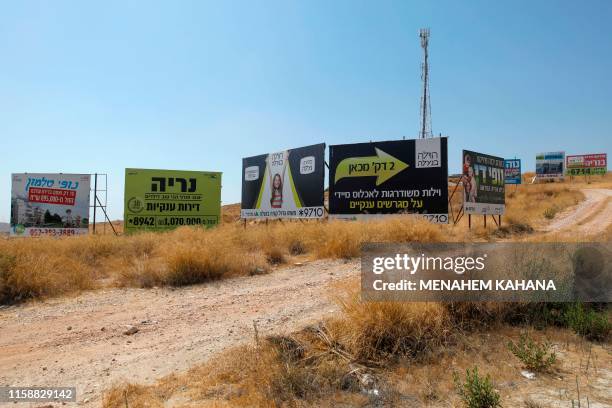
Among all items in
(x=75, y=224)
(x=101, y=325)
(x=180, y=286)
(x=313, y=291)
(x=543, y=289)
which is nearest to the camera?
(x=543, y=289)

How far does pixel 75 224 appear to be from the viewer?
21156mm

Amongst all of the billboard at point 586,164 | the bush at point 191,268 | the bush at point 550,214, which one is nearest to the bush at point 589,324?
the bush at point 191,268

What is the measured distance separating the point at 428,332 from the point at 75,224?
2080cm

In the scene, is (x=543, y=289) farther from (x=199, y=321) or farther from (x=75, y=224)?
(x=75, y=224)

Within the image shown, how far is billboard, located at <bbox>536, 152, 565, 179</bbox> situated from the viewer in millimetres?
56562

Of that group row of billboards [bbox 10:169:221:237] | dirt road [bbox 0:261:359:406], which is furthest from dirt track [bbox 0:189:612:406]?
row of billboards [bbox 10:169:221:237]

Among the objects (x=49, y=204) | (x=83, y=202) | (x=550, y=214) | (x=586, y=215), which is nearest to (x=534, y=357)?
(x=83, y=202)

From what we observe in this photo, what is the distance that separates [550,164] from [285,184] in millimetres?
49948

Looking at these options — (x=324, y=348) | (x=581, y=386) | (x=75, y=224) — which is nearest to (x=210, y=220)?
(x=75, y=224)

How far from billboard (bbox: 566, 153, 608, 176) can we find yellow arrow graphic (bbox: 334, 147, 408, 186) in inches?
2280

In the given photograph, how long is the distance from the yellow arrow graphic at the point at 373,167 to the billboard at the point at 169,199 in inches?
287

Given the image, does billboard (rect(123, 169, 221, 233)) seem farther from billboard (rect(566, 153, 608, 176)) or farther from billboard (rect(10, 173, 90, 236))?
billboard (rect(566, 153, 608, 176))

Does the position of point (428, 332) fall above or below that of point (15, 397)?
above

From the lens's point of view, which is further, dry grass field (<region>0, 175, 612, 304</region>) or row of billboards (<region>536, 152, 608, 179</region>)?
row of billboards (<region>536, 152, 608, 179</region>)
